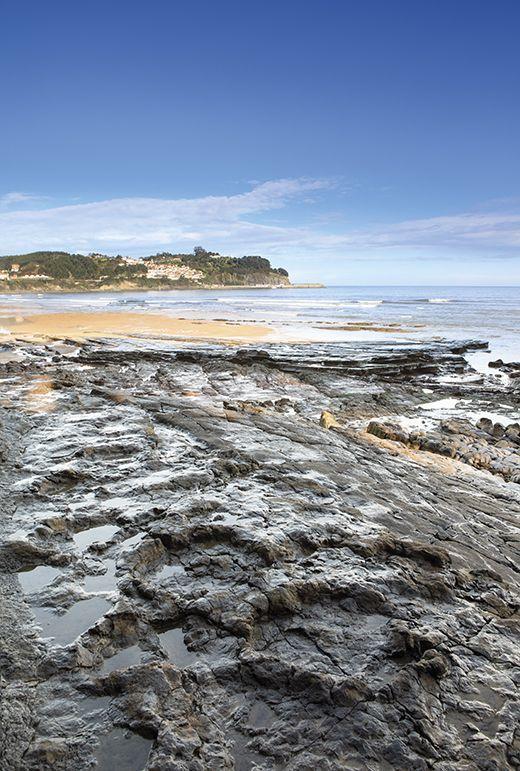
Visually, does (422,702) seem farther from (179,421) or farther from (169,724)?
(179,421)

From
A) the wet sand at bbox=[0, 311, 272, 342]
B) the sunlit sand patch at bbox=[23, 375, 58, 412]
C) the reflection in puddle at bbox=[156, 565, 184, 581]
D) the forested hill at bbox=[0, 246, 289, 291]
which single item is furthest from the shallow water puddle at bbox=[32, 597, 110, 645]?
the forested hill at bbox=[0, 246, 289, 291]

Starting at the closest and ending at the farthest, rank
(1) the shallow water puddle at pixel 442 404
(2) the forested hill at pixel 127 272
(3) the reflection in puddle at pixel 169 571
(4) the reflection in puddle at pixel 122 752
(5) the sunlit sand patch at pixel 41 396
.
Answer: (4) the reflection in puddle at pixel 122 752 < (3) the reflection in puddle at pixel 169 571 < (5) the sunlit sand patch at pixel 41 396 < (1) the shallow water puddle at pixel 442 404 < (2) the forested hill at pixel 127 272

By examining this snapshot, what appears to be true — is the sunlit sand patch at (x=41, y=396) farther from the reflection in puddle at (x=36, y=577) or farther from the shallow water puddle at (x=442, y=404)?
the shallow water puddle at (x=442, y=404)

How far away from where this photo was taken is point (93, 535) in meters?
4.98

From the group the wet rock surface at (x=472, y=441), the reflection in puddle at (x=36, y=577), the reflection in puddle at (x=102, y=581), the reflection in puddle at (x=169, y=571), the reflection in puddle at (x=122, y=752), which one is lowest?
the wet rock surface at (x=472, y=441)

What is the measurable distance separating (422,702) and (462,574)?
5.28ft

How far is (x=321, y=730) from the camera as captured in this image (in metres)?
2.81

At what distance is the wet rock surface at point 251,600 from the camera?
2.77 m

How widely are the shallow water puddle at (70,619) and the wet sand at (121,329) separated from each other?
20955mm

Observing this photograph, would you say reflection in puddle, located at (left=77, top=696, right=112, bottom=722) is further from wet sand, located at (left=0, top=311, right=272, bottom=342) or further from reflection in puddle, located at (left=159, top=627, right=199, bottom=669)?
wet sand, located at (left=0, top=311, right=272, bottom=342)

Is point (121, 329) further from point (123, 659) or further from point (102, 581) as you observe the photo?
point (123, 659)

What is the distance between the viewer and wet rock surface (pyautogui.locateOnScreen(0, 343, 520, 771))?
2770 millimetres

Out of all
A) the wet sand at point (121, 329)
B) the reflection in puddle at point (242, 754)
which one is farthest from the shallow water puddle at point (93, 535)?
the wet sand at point (121, 329)

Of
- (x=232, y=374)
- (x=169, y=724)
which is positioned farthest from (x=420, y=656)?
(x=232, y=374)
